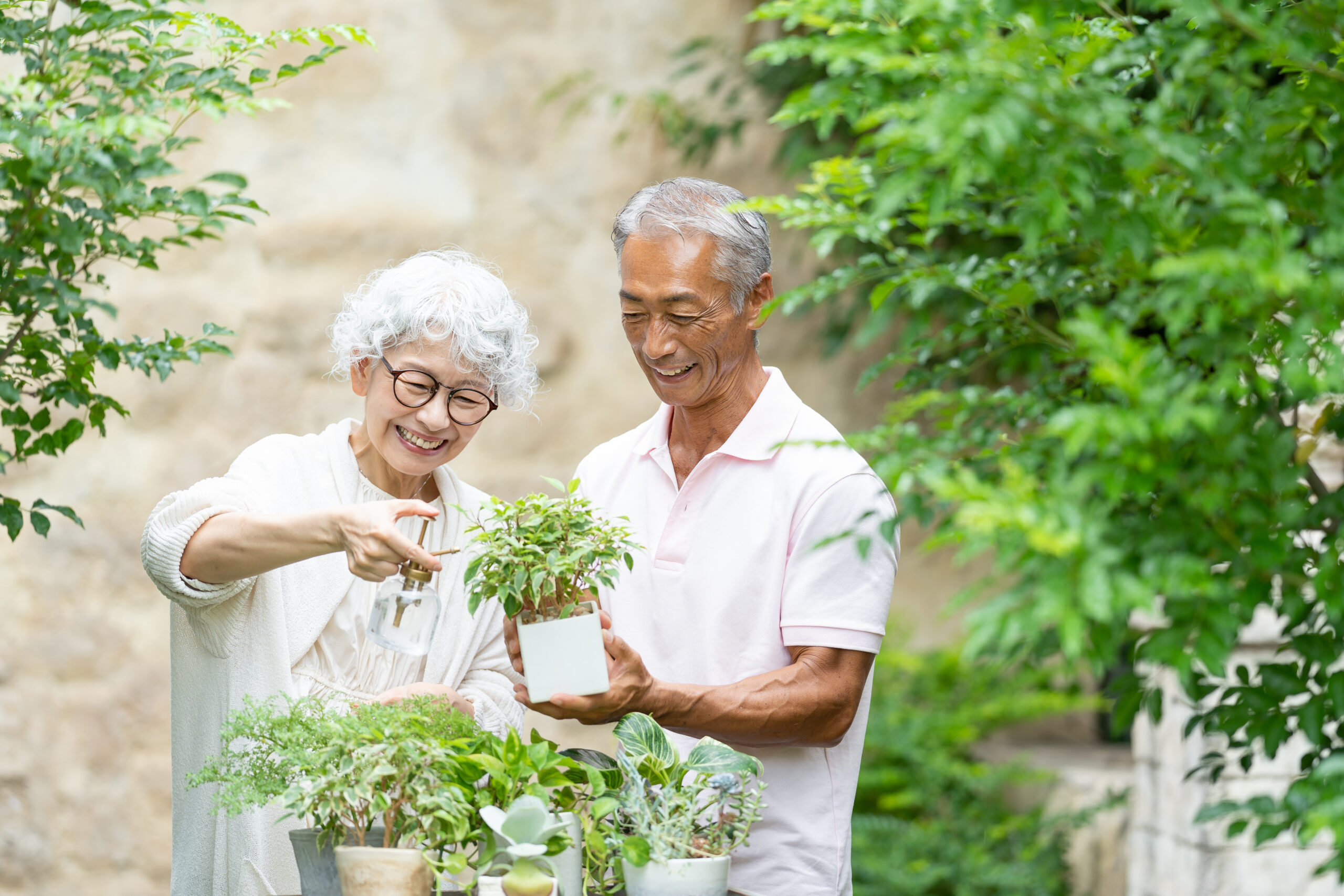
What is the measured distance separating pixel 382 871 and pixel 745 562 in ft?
2.70

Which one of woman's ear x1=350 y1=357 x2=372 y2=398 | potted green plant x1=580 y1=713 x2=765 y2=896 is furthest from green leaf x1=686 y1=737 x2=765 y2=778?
woman's ear x1=350 y1=357 x2=372 y2=398

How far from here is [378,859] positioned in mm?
1501

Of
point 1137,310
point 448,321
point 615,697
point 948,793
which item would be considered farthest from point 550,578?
point 948,793

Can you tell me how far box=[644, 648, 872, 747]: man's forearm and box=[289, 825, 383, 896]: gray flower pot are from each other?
472 millimetres

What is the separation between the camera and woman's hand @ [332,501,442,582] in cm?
176

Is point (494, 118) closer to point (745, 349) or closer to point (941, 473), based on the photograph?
point (745, 349)

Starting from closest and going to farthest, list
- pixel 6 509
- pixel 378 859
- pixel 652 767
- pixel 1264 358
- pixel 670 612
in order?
pixel 1264 358, pixel 378 859, pixel 652 767, pixel 6 509, pixel 670 612

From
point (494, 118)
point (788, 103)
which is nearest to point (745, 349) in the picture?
point (788, 103)

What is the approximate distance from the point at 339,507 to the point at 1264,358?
1.30 metres

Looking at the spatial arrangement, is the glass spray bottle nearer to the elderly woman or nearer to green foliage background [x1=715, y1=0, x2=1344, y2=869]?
the elderly woman

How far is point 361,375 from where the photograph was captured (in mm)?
2182

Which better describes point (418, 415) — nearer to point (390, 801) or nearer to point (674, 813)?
point (390, 801)

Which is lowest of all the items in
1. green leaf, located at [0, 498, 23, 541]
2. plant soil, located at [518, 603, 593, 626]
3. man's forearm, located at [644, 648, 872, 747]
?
man's forearm, located at [644, 648, 872, 747]

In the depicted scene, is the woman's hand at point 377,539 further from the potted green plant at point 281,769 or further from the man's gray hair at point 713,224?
the man's gray hair at point 713,224
